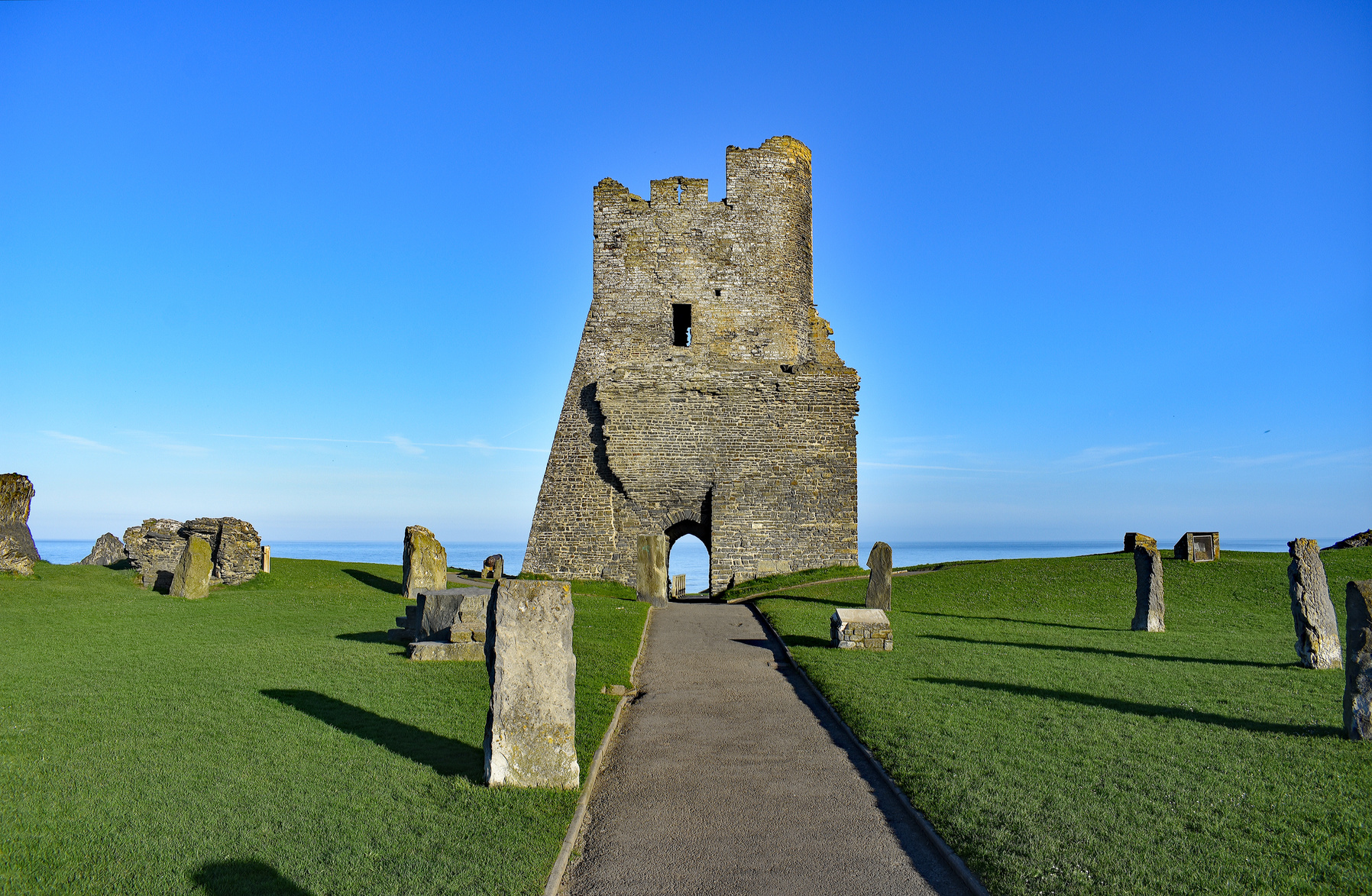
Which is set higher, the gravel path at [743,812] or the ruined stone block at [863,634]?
the ruined stone block at [863,634]

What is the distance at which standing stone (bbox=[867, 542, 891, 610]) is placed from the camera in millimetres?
16750

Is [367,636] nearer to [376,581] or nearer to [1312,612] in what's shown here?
[376,581]

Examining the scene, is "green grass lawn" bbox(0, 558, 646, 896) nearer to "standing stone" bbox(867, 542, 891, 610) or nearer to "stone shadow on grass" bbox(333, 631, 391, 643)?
"stone shadow on grass" bbox(333, 631, 391, 643)

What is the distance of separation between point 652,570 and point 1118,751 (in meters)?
14.5

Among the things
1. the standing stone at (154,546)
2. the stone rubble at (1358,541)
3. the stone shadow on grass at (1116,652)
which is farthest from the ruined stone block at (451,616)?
the stone rubble at (1358,541)

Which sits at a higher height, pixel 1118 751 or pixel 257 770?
pixel 1118 751

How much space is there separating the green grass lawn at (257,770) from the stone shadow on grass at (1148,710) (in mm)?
4257

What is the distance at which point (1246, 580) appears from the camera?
58.2ft

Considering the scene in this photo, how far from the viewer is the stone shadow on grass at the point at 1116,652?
35.3 feet

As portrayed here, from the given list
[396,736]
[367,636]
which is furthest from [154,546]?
[396,736]

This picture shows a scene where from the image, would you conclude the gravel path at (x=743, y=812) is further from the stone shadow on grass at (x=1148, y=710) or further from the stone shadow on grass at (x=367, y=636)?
the stone shadow on grass at (x=367, y=636)

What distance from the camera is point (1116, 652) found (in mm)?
11766

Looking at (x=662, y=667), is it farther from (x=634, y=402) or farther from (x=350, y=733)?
(x=634, y=402)

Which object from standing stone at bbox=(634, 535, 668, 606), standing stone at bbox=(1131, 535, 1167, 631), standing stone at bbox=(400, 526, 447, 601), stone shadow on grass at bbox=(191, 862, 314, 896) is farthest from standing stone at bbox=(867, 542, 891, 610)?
stone shadow on grass at bbox=(191, 862, 314, 896)
